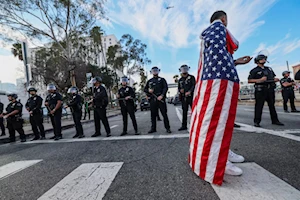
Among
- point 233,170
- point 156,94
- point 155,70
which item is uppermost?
point 155,70

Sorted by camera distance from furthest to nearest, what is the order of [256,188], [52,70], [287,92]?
[52,70] → [287,92] → [256,188]

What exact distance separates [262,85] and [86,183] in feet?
17.8

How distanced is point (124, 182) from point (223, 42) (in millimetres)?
2011

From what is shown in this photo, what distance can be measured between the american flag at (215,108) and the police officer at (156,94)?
3.68 m

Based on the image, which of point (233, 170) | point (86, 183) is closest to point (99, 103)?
point (86, 183)

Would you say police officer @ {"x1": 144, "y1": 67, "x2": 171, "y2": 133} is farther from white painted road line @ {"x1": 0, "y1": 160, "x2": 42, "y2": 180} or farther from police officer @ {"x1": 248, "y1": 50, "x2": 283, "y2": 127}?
white painted road line @ {"x1": 0, "y1": 160, "x2": 42, "y2": 180}

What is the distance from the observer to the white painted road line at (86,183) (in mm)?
2063

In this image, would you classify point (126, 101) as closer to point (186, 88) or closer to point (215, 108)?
point (186, 88)

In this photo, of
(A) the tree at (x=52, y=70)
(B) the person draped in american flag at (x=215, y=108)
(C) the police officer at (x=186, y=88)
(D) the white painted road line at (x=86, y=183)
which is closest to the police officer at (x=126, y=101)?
(C) the police officer at (x=186, y=88)

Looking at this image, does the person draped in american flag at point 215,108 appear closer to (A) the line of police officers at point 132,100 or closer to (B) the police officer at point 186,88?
(A) the line of police officers at point 132,100

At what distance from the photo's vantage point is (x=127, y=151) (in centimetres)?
387

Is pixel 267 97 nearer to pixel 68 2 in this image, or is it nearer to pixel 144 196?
pixel 144 196

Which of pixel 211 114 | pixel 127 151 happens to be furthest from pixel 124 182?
pixel 127 151

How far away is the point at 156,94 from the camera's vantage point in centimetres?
617
